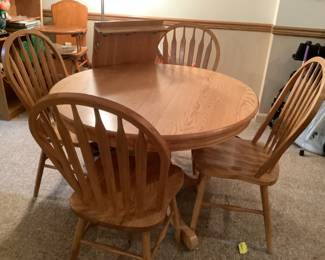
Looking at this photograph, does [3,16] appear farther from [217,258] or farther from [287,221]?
[287,221]

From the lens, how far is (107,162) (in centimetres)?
97

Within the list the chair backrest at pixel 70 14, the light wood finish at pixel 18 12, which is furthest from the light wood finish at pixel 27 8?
the chair backrest at pixel 70 14

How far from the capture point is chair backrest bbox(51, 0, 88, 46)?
300cm

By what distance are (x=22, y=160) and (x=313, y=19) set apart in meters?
2.59

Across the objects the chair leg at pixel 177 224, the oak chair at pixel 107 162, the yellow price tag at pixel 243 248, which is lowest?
the yellow price tag at pixel 243 248

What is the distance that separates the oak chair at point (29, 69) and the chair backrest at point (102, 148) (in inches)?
16.5

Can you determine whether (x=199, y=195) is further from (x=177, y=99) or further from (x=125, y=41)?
(x=125, y=41)

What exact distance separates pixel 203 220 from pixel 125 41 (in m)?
1.10

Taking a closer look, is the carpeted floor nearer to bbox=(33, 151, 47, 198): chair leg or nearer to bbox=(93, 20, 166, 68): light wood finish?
bbox=(33, 151, 47, 198): chair leg

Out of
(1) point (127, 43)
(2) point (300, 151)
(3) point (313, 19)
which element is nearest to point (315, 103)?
(1) point (127, 43)

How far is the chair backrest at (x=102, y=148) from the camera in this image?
84cm

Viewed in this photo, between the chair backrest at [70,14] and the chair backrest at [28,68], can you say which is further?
the chair backrest at [70,14]

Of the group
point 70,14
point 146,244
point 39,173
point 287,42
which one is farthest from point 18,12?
point 146,244

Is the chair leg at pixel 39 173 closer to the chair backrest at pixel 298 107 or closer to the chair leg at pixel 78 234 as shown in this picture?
the chair leg at pixel 78 234
